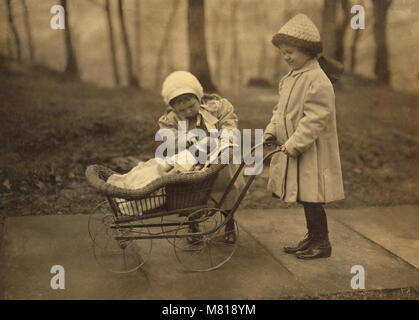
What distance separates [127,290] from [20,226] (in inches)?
62.8

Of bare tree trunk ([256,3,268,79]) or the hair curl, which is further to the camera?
bare tree trunk ([256,3,268,79])

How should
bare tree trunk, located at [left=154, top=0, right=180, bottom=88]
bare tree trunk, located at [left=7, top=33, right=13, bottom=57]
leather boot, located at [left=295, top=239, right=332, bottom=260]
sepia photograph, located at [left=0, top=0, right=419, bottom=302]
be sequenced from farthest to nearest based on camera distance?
bare tree trunk, located at [left=154, top=0, right=180, bottom=88] < bare tree trunk, located at [left=7, top=33, right=13, bottom=57] < leather boot, located at [left=295, top=239, right=332, bottom=260] < sepia photograph, located at [left=0, top=0, right=419, bottom=302]

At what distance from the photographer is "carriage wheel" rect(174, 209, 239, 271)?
3.59 metres

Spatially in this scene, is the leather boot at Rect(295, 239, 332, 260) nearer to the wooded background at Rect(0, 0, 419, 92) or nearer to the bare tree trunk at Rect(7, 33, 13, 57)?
the wooded background at Rect(0, 0, 419, 92)

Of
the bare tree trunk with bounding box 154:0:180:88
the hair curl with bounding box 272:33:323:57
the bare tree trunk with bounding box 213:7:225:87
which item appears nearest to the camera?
the hair curl with bounding box 272:33:323:57

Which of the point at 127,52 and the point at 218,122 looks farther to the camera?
the point at 127,52

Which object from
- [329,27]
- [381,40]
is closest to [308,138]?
[329,27]

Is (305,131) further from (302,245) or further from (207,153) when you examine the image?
(302,245)

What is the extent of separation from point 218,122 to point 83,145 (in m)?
2.51

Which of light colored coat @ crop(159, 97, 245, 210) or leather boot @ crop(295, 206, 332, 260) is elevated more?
light colored coat @ crop(159, 97, 245, 210)

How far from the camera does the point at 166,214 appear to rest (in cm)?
346

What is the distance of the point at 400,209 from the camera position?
5.36 meters

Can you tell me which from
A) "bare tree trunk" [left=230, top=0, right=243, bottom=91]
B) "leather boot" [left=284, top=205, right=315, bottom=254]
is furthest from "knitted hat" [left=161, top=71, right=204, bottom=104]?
"bare tree trunk" [left=230, top=0, right=243, bottom=91]

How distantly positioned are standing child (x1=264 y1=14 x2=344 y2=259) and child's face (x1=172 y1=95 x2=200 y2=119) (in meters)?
0.58
